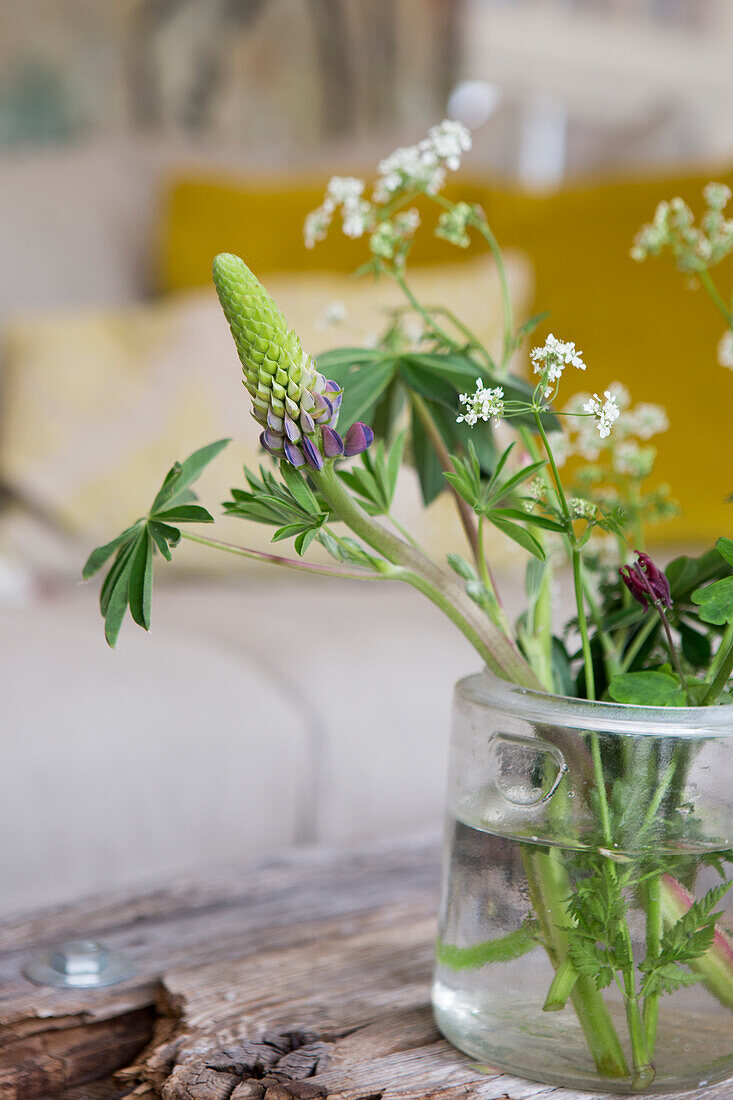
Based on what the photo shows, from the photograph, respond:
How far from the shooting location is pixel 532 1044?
19.1 inches

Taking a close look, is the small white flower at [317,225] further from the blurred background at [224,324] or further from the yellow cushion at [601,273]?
the yellow cushion at [601,273]

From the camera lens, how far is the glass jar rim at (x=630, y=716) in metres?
0.45

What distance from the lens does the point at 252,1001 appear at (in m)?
0.59

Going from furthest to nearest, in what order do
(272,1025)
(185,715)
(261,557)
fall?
1. (185,715)
2. (272,1025)
3. (261,557)

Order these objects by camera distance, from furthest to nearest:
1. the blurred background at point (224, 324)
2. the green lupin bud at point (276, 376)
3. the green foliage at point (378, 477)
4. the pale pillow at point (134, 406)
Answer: the pale pillow at point (134, 406) < the blurred background at point (224, 324) < the green foliage at point (378, 477) < the green lupin bud at point (276, 376)

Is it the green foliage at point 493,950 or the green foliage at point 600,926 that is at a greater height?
the green foliage at point 600,926

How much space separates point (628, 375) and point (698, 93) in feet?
4.59

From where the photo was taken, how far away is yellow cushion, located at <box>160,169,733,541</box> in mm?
1667

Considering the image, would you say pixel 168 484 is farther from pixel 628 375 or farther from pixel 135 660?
pixel 628 375

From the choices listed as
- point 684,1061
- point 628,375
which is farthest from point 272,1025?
point 628,375

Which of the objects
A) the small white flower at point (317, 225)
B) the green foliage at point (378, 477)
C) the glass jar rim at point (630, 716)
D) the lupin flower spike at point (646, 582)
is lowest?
the glass jar rim at point (630, 716)

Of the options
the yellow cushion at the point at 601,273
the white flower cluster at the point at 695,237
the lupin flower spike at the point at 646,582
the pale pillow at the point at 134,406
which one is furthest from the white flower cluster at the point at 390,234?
the yellow cushion at the point at 601,273

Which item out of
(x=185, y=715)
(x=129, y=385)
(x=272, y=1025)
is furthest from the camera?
(x=129, y=385)

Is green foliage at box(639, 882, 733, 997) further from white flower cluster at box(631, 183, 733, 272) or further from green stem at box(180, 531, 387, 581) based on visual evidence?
white flower cluster at box(631, 183, 733, 272)
